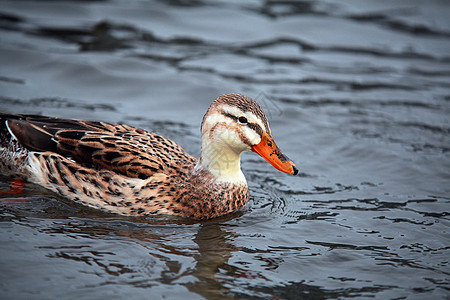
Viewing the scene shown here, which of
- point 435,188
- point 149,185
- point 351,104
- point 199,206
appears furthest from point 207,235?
point 351,104

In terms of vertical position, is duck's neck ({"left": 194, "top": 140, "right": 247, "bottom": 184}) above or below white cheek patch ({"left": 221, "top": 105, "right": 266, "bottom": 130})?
below

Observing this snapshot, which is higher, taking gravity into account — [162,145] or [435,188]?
[162,145]

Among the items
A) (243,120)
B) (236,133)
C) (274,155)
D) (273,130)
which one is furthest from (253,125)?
(273,130)

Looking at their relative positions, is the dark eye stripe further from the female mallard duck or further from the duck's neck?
the duck's neck

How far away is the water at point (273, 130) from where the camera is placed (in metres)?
6.56

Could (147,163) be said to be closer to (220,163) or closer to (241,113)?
(220,163)

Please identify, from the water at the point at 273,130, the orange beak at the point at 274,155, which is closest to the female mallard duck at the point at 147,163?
the orange beak at the point at 274,155

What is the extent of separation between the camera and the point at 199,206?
8016 millimetres

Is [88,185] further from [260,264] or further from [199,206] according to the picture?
[260,264]

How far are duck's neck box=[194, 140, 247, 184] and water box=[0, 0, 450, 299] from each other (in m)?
0.60

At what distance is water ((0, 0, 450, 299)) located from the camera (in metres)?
6.56

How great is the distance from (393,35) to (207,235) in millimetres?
10626

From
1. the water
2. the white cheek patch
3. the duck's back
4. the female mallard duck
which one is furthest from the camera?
the duck's back

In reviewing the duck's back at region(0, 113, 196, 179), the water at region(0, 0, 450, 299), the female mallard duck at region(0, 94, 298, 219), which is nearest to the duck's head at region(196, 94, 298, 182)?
the female mallard duck at region(0, 94, 298, 219)
